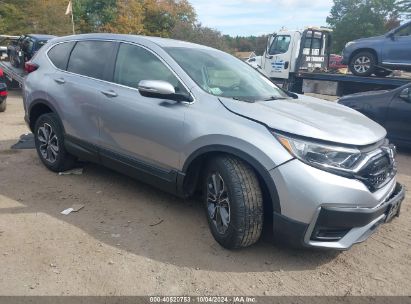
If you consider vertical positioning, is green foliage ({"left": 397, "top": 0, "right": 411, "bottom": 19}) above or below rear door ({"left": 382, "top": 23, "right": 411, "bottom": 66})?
above

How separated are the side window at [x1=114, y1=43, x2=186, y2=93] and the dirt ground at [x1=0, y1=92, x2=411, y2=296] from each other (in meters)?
1.31

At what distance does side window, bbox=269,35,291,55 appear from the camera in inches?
561

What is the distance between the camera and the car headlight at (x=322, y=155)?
2.93m

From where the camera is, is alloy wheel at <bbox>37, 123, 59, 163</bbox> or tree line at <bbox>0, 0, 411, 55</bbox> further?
tree line at <bbox>0, 0, 411, 55</bbox>

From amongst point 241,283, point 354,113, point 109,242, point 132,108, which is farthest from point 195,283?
point 354,113

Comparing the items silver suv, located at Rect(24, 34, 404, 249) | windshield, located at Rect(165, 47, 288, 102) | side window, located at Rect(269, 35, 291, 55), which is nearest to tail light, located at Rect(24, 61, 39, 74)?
silver suv, located at Rect(24, 34, 404, 249)

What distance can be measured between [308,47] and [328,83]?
3.16m

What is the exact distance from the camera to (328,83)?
11.7m

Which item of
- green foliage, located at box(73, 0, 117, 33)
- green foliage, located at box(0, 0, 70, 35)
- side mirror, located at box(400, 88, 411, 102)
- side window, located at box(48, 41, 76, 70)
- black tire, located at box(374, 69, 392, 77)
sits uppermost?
green foliage, located at box(73, 0, 117, 33)

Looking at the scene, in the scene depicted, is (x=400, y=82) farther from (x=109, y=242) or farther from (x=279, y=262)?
(x=109, y=242)

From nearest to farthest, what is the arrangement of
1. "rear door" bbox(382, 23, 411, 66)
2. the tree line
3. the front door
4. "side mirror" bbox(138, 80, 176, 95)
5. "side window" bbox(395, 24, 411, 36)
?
1. "side mirror" bbox(138, 80, 176, 95)
2. the front door
3. "rear door" bbox(382, 23, 411, 66)
4. "side window" bbox(395, 24, 411, 36)
5. the tree line

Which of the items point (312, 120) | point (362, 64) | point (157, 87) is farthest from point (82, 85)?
point (362, 64)

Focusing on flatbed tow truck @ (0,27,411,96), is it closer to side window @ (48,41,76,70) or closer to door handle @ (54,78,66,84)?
side window @ (48,41,76,70)

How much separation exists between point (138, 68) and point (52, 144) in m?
1.81
